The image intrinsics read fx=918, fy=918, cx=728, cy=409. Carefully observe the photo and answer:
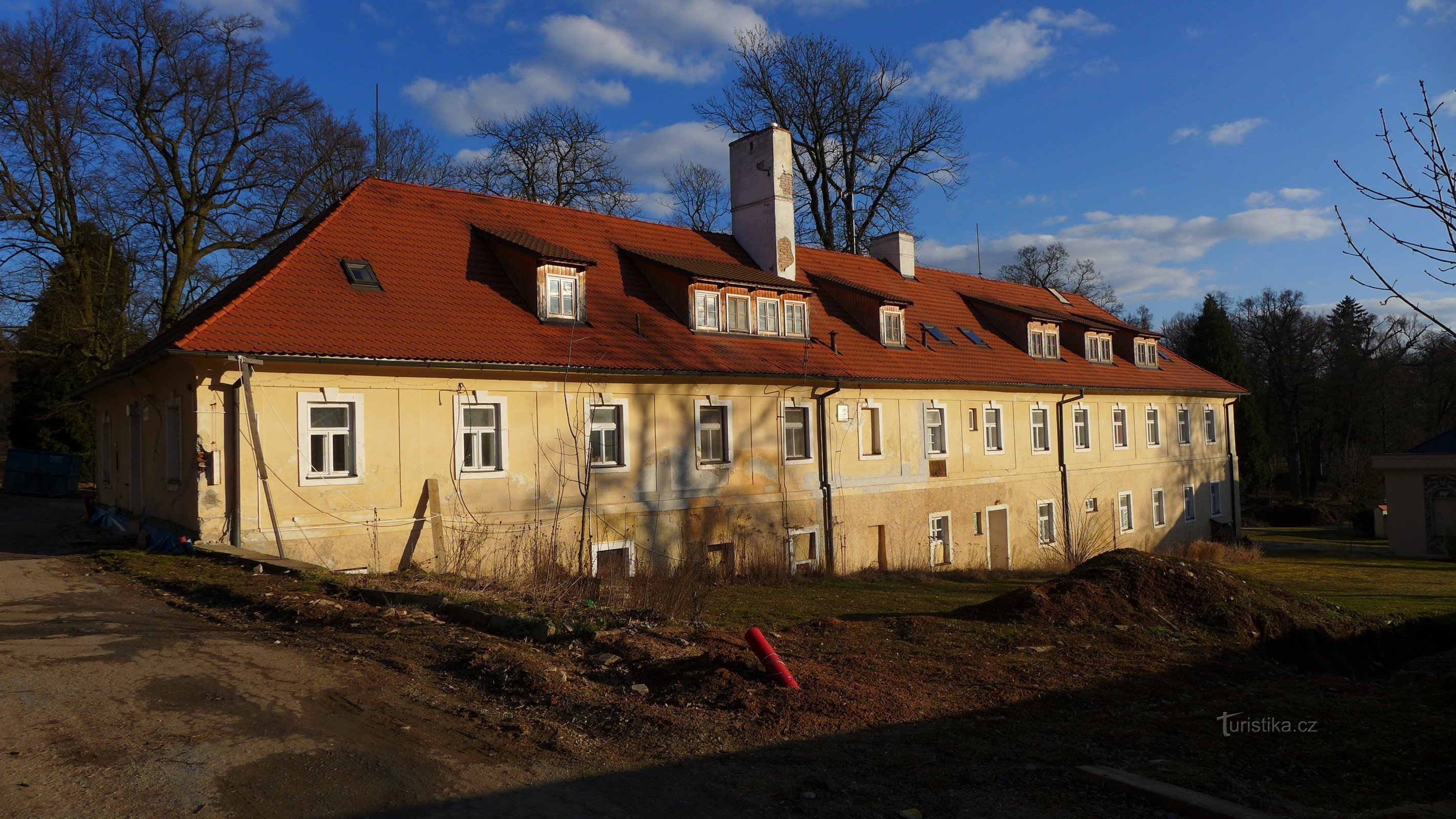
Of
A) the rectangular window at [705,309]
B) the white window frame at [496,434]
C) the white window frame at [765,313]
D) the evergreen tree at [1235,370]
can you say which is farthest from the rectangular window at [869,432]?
the evergreen tree at [1235,370]

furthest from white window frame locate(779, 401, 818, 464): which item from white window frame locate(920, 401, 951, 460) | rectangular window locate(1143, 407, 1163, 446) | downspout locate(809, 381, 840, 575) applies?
rectangular window locate(1143, 407, 1163, 446)

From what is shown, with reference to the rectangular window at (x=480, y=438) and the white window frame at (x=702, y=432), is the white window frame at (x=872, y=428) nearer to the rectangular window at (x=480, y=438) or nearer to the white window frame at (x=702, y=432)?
the white window frame at (x=702, y=432)

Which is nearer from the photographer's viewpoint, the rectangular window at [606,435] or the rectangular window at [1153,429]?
the rectangular window at [606,435]

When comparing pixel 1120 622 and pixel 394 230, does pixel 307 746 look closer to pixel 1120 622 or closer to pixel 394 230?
pixel 1120 622

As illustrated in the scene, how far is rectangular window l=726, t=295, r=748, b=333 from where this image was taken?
824 inches

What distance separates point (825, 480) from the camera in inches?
853

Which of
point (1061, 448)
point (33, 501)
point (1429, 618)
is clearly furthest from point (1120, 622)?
point (33, 501)

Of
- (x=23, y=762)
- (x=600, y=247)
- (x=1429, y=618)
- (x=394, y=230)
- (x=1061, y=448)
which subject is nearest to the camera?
(x=23, y=762)

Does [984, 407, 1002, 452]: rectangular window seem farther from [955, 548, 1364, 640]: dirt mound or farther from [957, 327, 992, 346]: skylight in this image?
[955, 548, 1364, 640]: dirt mound

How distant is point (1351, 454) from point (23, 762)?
6419cm

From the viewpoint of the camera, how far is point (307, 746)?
18.5 feet

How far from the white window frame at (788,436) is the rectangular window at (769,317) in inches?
72.8

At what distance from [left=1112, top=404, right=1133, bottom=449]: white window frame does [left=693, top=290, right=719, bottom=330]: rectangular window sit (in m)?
17.1

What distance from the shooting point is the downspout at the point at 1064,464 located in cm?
2850
